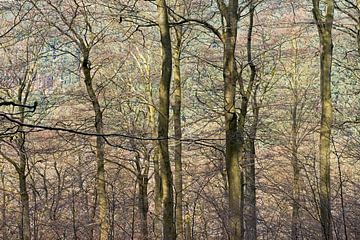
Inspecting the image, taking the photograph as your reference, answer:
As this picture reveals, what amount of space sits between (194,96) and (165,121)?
601 centimetres

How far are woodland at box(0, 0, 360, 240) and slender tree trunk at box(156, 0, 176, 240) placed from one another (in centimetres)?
2

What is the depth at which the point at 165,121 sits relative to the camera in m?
7.73

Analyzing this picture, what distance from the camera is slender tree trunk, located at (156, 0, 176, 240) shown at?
7.74 metres

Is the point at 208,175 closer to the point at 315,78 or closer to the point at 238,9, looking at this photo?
the point at 238,9

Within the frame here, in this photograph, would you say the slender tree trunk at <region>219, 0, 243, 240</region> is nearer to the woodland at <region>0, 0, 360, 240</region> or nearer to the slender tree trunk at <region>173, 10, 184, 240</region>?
the woodland at <region>0, 0, 360, 240</region>

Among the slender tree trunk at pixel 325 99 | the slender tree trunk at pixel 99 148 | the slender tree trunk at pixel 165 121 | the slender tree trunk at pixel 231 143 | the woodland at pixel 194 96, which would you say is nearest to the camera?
the slender tree trunk at pixel 165 121

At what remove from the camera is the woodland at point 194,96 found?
8258 mm

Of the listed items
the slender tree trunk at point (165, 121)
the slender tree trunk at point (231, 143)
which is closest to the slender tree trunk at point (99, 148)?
the slender tree trunk at point (165, 121)

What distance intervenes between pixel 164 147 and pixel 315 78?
1423 cm

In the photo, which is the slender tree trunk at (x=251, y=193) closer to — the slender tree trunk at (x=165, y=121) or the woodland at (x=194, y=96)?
the woodland at (x=194, y=96)

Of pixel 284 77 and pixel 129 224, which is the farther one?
pixel 129 224

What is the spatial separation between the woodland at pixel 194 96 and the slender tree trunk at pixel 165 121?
2 cm

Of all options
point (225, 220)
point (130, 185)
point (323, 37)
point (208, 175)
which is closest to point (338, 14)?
point (323, 37)

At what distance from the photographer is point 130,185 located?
22.8 metres
